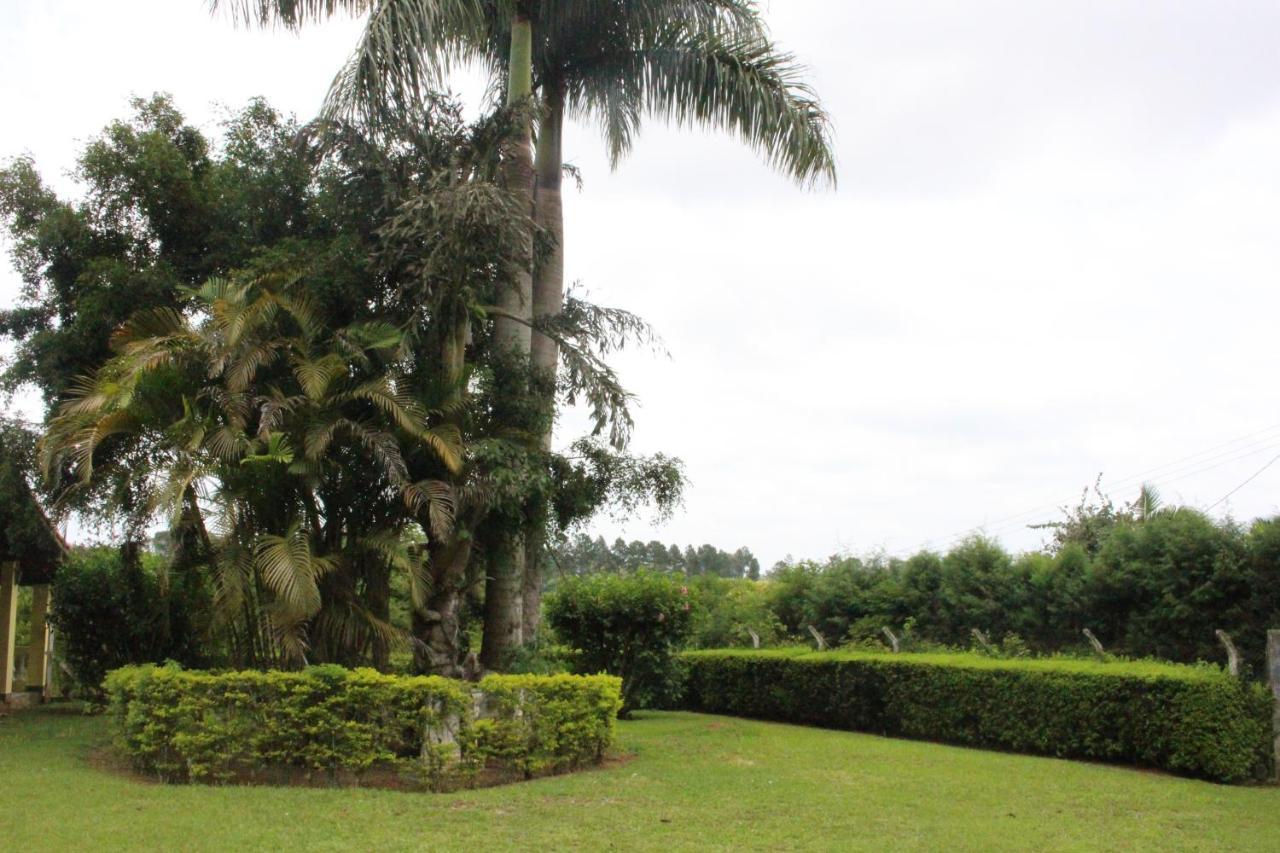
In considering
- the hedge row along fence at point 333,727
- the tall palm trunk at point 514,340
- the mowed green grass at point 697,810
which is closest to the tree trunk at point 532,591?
the tall palm trunk at point 514,340

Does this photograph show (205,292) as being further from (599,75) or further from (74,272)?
(599,75)

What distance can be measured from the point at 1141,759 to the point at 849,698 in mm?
4551

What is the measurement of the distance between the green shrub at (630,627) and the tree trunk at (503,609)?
241 cm

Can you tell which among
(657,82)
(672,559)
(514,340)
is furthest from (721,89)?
(672,559)

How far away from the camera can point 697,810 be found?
9039mm

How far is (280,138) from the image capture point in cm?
1519

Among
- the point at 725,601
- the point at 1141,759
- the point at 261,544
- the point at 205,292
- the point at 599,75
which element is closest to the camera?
the point at 261,544

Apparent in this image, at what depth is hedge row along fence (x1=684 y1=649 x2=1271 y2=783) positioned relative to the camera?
11.3 meters

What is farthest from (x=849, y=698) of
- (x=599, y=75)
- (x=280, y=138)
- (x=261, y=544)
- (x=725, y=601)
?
(x=280, y=138)

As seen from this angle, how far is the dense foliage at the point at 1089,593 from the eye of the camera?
1351 centimetres

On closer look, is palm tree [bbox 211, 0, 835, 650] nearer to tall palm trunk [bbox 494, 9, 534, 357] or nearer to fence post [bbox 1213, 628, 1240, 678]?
tall palm trunk [bbox 494, 9, 534, 357]

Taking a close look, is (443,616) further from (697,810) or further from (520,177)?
(520,177)

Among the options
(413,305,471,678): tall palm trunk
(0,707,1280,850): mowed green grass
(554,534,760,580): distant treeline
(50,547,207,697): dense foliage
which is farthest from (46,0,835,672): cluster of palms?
(554,534,760,580): distant treeline

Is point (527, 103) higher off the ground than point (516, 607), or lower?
higher
